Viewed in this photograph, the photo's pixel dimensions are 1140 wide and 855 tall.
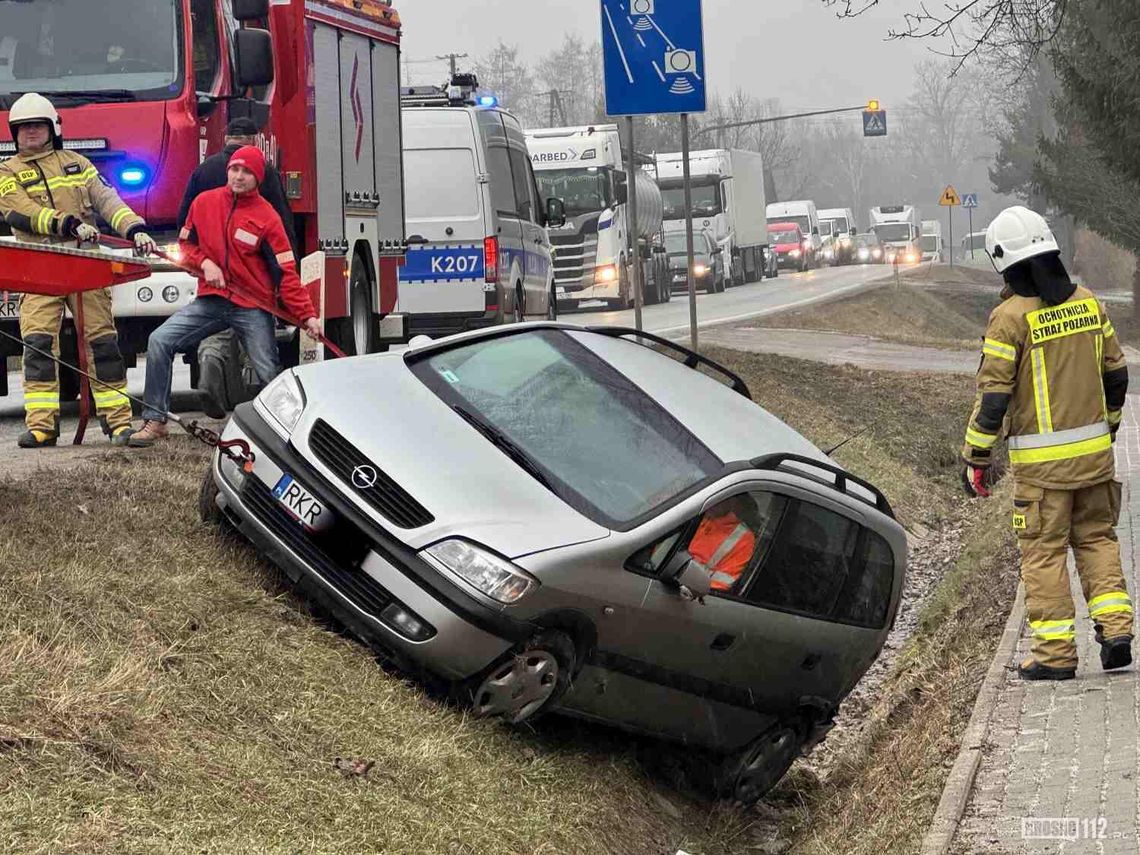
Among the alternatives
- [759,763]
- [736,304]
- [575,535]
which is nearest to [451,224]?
[759,763]

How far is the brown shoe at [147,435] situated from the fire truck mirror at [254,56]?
2934 millimetres

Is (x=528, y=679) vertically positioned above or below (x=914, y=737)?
above

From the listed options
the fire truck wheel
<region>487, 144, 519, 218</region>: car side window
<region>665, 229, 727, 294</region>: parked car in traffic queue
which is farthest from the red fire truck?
<region>665, 229, 727, 294</region>: parked car in traffic queue

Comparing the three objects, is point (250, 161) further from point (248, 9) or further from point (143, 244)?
point (248, 9)

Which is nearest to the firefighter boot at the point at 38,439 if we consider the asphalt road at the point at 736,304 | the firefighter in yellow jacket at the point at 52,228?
the firefighter in yellow jacket at the point at 52,228

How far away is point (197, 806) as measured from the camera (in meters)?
5.04

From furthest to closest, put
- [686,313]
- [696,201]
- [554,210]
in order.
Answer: [696,201] → [686,313] → [554,210]

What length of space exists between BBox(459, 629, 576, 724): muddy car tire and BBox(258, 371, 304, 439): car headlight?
4.36ft

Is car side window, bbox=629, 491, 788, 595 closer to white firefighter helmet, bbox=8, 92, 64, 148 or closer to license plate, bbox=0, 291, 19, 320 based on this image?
white firefighter helmet, bbox=8, 92, 64, 148

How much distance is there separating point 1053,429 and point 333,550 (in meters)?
2.80

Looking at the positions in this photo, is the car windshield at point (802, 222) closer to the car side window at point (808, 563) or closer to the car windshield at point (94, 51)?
the car windshield at point (94, 51)

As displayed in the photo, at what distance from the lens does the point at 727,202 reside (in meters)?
51.7

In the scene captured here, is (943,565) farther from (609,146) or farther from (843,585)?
(609,146)

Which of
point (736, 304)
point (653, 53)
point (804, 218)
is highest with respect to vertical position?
point (653, 53)
